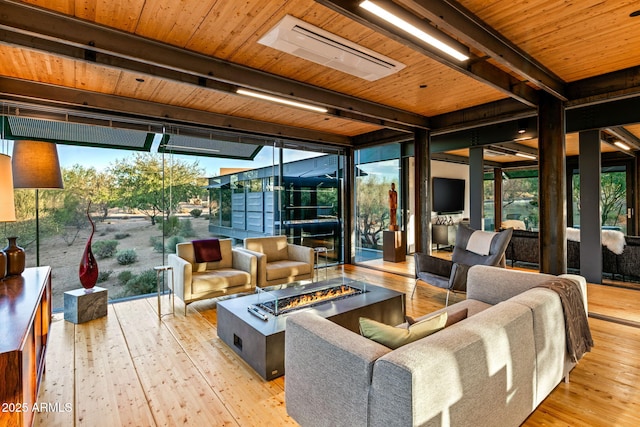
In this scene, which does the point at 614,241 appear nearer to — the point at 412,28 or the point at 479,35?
the point at 479,35

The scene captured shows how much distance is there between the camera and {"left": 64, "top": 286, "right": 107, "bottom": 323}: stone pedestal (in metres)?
3.67

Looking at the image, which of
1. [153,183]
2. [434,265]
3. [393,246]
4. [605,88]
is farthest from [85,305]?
[605,88]

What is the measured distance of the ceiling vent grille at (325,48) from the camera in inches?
102

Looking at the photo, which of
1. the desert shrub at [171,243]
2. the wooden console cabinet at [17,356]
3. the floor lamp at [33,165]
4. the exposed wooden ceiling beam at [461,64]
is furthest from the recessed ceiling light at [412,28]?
the desert shrub at [171,243]

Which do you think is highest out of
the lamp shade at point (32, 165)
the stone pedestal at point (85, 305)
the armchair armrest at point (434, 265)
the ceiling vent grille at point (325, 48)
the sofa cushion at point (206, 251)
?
the ceiling vent grille at point (325, 48)

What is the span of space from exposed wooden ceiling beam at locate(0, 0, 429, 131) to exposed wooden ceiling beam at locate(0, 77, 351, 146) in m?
1.37

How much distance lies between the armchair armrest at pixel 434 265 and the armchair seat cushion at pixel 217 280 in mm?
2381

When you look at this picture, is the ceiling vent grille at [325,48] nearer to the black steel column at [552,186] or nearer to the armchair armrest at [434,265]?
the black steel column at [552,186]

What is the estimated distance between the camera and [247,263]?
448 centimetres

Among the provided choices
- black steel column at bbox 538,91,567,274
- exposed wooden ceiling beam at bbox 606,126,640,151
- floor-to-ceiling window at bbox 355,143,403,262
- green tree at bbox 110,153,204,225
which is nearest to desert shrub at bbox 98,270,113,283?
green tree at bbox 110,153,204,225

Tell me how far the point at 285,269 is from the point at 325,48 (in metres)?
3.05

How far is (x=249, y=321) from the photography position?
2.77m

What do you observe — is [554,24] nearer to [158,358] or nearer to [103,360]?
[158,358]

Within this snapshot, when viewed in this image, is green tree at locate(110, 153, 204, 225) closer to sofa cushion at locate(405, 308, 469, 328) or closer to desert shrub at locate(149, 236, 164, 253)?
desert shrub at locate(149, 236, 164, 253)
